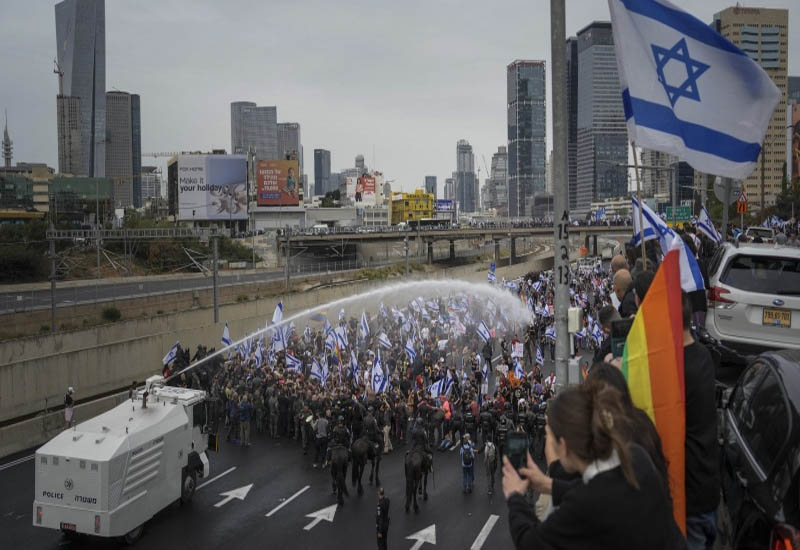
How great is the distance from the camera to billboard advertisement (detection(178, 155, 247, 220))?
110 m

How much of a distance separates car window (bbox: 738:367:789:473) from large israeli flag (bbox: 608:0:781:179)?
3211 mm

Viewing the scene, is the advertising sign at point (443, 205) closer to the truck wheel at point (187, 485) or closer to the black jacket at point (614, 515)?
the truck wheel at point (187, 485)

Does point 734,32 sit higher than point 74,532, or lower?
higher

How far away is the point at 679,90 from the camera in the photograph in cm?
750

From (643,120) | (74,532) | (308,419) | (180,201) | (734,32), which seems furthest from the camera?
(734,32)

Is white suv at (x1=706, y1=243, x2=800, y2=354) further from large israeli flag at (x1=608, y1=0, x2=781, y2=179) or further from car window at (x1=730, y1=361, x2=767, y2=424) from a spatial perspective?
car window at (x1=730, y1=361, x2=767, y2=424)

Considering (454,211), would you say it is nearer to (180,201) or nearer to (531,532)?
(180,201)

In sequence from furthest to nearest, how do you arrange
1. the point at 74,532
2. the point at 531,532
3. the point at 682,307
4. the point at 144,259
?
1. the point at 144,259
2. the point at 74,532
3. the point at 682,307
4. the point at 531,532

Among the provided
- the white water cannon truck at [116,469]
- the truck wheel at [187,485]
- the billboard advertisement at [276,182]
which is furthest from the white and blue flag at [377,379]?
the billboard advertisement at [276,182]

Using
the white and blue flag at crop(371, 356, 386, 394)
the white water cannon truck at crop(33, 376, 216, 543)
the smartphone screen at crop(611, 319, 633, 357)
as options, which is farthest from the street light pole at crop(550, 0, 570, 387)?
the white and blue flag at crop(371, 356, 386, 394)

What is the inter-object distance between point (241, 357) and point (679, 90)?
22.2m

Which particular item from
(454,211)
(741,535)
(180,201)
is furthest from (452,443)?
(454,211)

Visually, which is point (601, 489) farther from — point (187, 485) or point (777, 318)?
point (187, 485)

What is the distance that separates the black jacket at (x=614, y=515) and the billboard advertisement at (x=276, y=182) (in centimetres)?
12650
